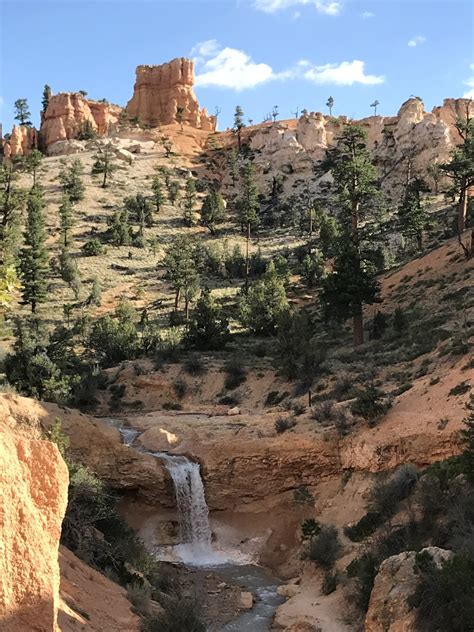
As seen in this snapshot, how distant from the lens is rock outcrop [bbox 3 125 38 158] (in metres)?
119

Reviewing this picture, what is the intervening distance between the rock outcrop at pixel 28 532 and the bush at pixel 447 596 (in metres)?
7.44

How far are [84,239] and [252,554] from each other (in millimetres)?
63205

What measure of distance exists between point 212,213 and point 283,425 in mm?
65024

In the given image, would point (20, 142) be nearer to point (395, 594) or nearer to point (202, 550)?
point (202, 550)

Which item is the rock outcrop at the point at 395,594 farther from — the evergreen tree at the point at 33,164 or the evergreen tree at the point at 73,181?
the evergreen tree at the point at 33,164

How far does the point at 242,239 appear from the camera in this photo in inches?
3327

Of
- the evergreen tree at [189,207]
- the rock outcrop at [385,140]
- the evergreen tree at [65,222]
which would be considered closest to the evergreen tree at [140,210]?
the evergreen tree at [189,207]

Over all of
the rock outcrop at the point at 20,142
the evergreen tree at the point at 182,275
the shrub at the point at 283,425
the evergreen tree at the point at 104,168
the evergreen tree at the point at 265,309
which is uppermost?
the rock outcrop at the point at 20,142

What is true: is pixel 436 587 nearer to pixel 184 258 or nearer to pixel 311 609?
pixel 311 609

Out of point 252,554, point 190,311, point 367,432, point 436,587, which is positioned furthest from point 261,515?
point 190,311

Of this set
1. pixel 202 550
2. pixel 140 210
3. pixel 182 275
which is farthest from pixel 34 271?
pixel 202 550

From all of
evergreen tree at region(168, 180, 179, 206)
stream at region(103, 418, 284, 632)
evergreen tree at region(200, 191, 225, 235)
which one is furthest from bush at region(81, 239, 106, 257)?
stream at region(103, 418, 284, 632)

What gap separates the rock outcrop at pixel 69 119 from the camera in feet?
404

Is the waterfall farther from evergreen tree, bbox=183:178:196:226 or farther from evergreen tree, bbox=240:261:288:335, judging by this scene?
evergreen tree, bbox=183:178:196:226
